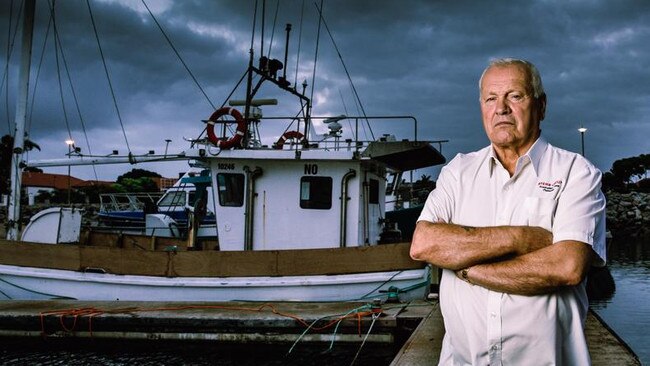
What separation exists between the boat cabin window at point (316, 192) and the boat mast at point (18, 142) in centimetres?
583

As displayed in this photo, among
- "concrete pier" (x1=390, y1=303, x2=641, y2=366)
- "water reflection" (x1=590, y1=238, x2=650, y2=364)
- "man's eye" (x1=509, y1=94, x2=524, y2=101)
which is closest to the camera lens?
"man's eye" (x1=509, y1=94, x2=524, y2=101)

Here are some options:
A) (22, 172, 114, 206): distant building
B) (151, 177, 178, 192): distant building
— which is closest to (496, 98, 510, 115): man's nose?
(151, 177, 178, 192): distant building

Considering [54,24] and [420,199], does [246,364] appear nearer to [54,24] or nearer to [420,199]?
[54,24]

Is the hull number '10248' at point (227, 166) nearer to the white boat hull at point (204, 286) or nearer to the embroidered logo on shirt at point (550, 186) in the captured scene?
the white boat hull at point (204, 286)

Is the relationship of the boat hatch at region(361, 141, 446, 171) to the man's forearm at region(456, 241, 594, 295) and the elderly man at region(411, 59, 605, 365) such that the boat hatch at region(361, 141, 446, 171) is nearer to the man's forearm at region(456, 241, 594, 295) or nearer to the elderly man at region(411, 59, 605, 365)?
the elderly man at region(411, 59, 605, 365)

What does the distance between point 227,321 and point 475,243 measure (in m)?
6.24

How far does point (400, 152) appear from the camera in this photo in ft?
30.8

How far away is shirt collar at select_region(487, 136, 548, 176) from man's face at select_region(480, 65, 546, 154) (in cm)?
5

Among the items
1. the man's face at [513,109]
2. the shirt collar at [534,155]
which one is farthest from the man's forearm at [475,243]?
the man's face at [513,109]

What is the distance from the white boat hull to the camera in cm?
834

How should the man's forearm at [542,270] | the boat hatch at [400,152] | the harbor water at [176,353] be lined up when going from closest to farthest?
the man's forearm at [542,270] → the harbor water at [176,353] → the boat hatch at [400,152]

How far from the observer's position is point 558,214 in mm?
1950

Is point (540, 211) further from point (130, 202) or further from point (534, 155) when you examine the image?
point (130, 202)

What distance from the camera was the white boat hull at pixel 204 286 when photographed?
834 cm
